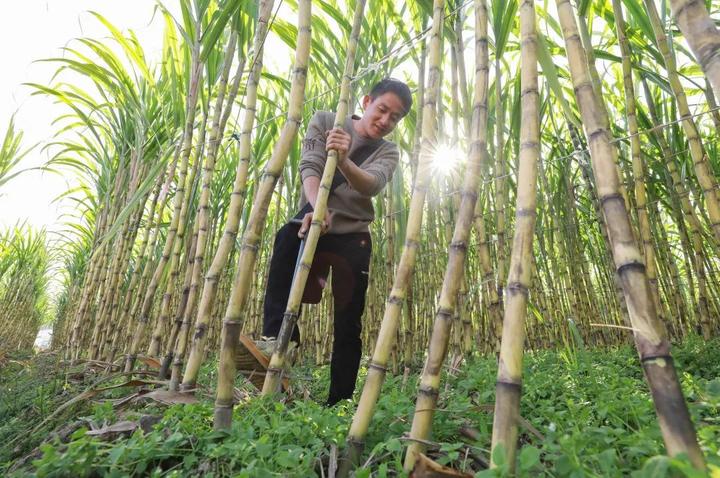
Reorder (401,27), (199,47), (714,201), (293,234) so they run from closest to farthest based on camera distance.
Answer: (714,201) < (293,234) < (199,47) < (401,27)

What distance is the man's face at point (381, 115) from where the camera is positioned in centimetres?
165

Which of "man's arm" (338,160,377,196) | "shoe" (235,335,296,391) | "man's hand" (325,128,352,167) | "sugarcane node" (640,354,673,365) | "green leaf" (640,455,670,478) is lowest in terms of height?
"green leaf" (640,455,670,478)

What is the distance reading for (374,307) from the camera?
284 centimetres

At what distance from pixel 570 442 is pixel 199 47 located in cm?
204

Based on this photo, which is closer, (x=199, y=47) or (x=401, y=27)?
(x=199, y=47)

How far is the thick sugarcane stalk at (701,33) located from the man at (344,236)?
3.49 ft

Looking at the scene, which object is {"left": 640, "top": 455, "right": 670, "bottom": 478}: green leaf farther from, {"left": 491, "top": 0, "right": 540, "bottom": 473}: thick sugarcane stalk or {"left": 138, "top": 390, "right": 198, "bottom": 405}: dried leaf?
{"left": 138, "top": 390, "right": 198, "bottom": 405}: dried leaf

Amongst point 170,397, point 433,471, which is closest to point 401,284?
point 433,471

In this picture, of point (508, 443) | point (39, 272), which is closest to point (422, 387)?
point (508, 443)

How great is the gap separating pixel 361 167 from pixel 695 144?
4.14ft

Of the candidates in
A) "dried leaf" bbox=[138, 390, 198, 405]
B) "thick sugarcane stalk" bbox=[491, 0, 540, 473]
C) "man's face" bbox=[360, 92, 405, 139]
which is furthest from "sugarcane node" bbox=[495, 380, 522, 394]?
"man's face" bbox=[360, 92, 405, 139]

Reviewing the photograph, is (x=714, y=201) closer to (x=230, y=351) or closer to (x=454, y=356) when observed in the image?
(x=454, y=356)

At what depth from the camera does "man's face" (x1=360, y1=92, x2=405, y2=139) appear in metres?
1.65

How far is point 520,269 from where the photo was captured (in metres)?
0.62
